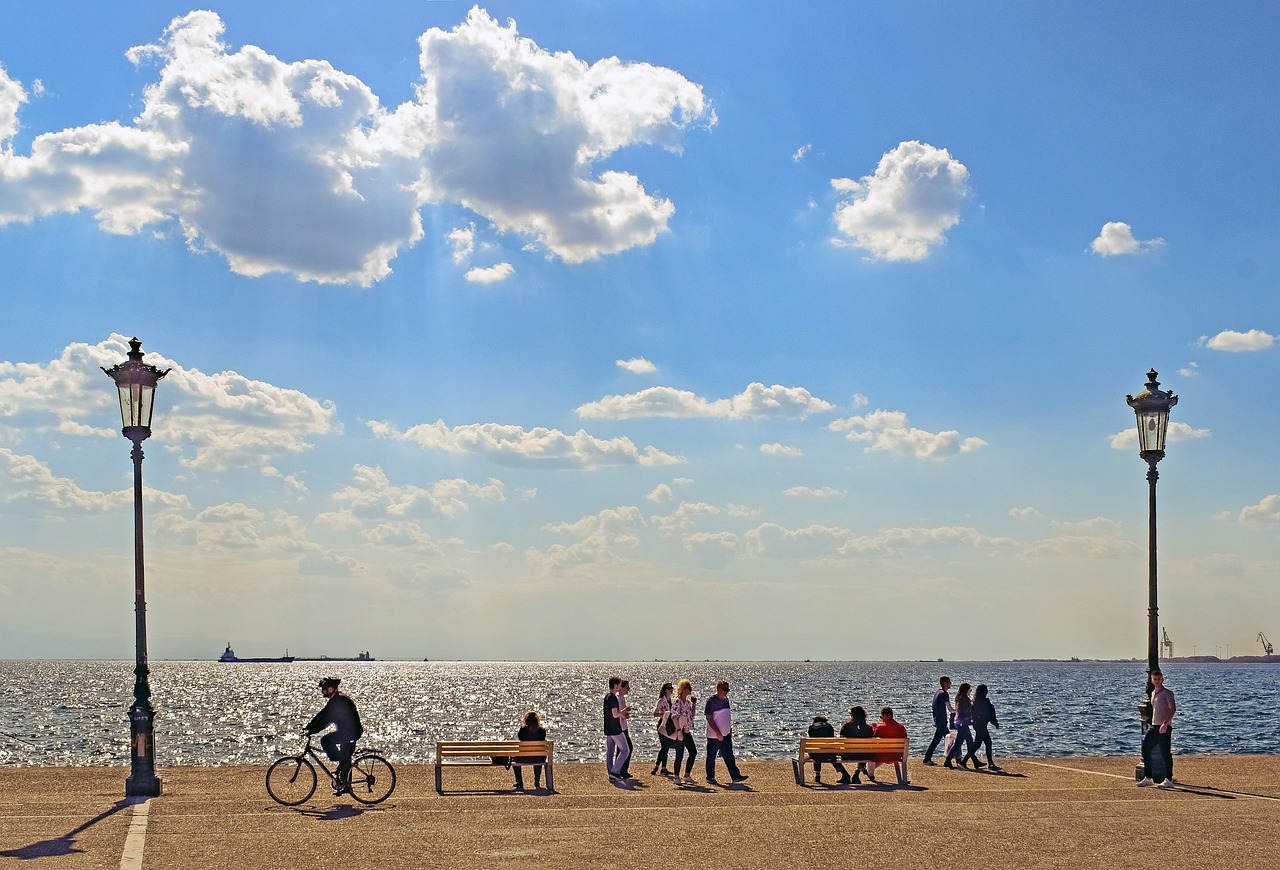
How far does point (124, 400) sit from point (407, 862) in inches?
437

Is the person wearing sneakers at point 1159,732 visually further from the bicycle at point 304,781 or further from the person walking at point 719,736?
the bicycle at point 304,781

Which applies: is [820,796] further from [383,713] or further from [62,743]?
[383,713]

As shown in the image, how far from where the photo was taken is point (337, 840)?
1600 cm

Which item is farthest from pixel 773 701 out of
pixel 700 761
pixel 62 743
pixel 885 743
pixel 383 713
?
pixel 885 743

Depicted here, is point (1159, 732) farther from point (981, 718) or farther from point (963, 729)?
point (963, 729)

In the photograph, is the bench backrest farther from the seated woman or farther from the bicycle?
the bicycle

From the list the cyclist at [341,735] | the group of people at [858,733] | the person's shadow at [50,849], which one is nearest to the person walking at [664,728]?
the group of people at [858,733]

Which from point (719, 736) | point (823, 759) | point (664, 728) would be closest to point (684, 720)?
point (664, 728)

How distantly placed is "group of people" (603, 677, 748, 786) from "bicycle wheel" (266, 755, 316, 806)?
527cm

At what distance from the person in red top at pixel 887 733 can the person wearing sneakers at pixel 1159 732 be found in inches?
150

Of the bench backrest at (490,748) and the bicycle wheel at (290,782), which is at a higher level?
the bench backrest at (490,748)

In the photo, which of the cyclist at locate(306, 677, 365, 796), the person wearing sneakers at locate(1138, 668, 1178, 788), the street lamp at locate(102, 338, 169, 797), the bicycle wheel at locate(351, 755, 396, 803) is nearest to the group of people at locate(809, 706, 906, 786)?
→ the person wearing sneakers at locate(1138, 668, 1178, 788)

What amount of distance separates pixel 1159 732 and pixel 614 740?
8.73 metres

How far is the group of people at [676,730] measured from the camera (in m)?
23.1
